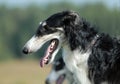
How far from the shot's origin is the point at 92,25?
1359cm

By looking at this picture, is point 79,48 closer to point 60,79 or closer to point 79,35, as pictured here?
point 79,35

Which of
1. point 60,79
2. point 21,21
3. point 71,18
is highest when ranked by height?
point 21,21

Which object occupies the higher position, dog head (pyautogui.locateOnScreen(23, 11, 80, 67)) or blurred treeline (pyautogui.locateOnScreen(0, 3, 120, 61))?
blurred treeline (pyautogui.locateOnScreen(0, 3, 120, 61))

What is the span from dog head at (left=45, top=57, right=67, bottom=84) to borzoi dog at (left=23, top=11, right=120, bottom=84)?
7.52ft

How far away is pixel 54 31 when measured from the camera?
13.2 m

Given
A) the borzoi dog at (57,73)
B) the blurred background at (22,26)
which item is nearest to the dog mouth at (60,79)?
the borzoi dog at (57,73)

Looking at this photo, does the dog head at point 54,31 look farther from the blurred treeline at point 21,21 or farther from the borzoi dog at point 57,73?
the blurred treeline at point 21,21

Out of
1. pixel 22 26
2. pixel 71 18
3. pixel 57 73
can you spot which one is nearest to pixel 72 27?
pixel 71 18

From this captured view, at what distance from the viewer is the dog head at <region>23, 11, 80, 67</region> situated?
1321 centimetres

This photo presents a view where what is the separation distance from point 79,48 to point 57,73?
8.66ft

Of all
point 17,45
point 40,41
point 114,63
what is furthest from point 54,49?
point 17,45

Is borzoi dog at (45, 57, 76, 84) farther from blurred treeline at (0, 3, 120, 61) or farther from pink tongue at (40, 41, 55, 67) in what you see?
blurred treeline at (0, 3, 120, 61)

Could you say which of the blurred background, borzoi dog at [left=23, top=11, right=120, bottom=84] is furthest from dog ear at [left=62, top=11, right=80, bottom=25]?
the blurred background

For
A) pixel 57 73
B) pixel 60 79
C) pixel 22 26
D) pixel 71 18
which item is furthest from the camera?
pixel 22 26
